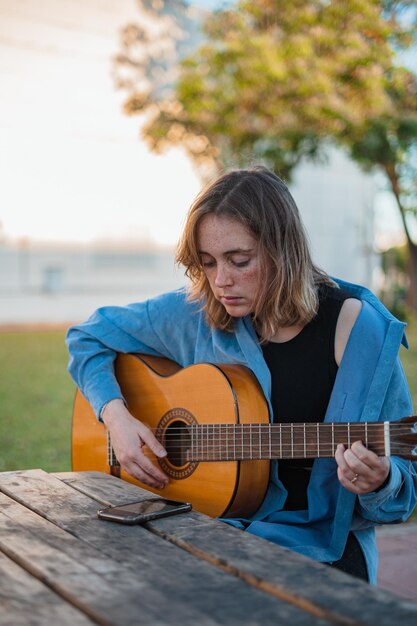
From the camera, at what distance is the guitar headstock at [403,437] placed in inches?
78.4

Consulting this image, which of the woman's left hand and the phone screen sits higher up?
the woman's left hand

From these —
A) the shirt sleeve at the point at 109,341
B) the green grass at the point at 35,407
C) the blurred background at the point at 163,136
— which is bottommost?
the green grass at the point at 35,407

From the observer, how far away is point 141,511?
6.14 feet

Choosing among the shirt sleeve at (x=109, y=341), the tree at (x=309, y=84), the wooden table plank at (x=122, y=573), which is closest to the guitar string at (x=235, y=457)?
the shirt sleeve at (x=109, y=341)

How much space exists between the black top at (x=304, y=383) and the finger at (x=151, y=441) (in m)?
0.40

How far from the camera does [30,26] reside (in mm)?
19875

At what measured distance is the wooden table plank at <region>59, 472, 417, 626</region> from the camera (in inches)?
47.8

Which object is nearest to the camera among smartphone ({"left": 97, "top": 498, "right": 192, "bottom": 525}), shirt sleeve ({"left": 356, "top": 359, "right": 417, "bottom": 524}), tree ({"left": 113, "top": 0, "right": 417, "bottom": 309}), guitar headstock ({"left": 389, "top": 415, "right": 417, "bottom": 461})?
smartphone ({"left": 97, "top": 498, "right": 192, "bottom": 525})

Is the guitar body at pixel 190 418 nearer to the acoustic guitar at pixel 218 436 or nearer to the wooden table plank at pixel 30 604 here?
the acoustic guitar at pixel 218 436

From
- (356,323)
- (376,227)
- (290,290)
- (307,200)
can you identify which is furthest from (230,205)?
(376,227)

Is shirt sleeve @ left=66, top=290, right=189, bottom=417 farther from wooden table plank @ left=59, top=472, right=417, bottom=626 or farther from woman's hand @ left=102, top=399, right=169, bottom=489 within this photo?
wooden table plank @ left=59, top=472, right=417, bottom=626

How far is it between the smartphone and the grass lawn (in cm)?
408

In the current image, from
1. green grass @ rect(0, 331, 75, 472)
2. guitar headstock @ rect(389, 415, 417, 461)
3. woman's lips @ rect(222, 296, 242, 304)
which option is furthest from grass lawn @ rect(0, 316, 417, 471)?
guitar headstock @ rect(389, 415, 417, 461)

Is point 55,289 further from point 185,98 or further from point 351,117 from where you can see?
point 351,117
